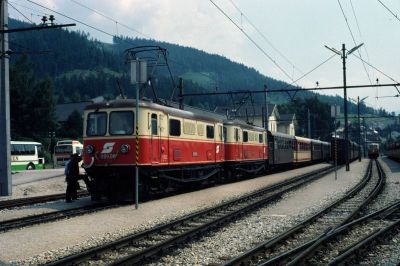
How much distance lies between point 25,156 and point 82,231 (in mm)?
38111

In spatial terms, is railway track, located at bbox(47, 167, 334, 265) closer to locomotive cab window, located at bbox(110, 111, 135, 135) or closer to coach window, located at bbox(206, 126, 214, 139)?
locomotive cab window, located at bbox(110, 111, 135, 135)

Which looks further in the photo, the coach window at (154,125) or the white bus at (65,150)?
the white bus at (65,150)

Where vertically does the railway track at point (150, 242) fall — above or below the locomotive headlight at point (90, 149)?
below

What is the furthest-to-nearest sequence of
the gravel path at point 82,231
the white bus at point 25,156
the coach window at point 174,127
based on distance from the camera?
1. the white bus at point 25,156
2. the coach window at point 174,127
3. the gravel path at point 82,231

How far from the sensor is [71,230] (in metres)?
11.8

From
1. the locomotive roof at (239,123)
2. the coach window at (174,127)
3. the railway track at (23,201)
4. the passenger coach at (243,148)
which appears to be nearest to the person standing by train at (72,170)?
the railway track at (23,201)

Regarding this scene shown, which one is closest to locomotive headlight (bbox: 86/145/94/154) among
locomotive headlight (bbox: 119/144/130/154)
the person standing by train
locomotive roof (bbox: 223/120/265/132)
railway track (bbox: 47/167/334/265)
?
the person standing by train

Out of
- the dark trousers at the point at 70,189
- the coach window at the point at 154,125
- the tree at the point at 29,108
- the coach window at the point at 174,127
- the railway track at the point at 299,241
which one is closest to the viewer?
the railway track at the point at 299,241

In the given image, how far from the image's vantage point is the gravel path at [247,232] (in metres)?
8.84

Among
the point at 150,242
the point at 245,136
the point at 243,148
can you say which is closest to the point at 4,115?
the point at 243,148

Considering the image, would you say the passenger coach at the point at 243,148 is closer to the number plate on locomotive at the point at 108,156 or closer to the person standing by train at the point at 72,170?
the person standing by train at the point at 72,170

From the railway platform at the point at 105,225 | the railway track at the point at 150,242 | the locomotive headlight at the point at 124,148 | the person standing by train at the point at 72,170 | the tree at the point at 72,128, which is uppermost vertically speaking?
the tree at the point at 72,128

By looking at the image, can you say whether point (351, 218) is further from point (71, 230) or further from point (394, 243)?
point (71, 230)

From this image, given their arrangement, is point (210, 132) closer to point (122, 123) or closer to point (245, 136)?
point (245, 136)
